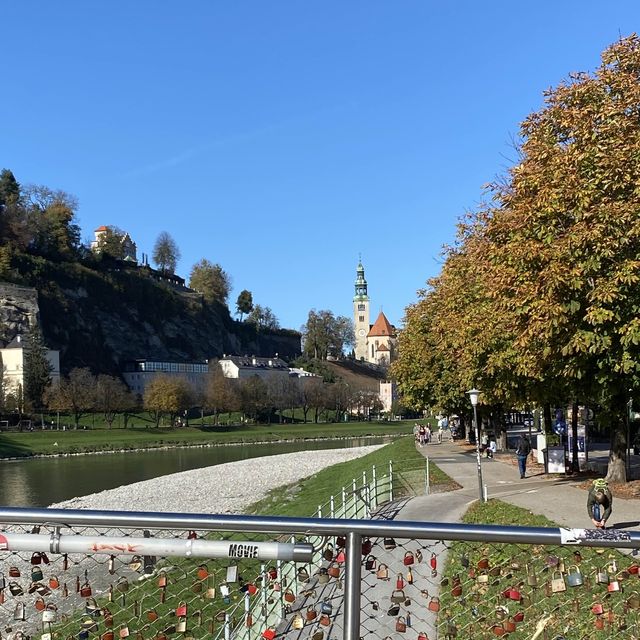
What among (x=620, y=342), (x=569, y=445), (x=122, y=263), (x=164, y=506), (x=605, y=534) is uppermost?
(x=122, y=263)

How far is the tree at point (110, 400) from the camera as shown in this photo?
4158 inches

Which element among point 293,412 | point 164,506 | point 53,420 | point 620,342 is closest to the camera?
point 620,342

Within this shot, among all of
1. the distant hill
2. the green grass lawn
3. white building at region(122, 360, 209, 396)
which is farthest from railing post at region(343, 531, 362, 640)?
the distant hill

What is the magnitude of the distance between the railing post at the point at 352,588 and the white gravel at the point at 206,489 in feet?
83.8

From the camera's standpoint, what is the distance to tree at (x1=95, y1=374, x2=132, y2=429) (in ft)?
347

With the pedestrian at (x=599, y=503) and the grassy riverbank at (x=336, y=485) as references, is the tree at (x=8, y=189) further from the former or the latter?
the pedestrian at (x=599, y=503)

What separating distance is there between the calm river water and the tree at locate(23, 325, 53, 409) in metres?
32.3

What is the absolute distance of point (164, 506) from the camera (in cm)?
3759

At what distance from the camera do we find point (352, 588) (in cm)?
420

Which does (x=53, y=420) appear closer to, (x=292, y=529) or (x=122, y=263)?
(x=122, y=263)

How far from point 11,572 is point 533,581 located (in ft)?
10.9

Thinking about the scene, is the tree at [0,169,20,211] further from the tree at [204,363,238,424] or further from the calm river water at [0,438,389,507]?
the calm river water at [0,438,389,507]

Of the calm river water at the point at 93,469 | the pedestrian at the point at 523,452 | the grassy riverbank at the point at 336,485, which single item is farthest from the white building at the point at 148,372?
the pedestrian at the point at 523,452

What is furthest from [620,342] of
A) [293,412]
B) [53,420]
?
[293,412]
